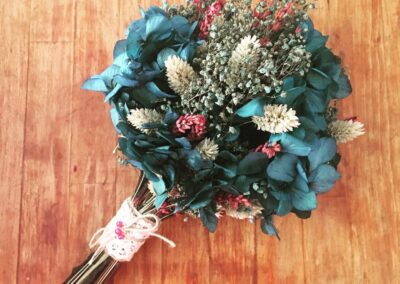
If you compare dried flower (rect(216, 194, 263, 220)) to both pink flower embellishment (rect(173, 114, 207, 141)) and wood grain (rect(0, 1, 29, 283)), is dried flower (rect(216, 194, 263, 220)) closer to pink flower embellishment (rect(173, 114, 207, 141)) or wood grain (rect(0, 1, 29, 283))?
pink flower embellishment (rect(173, 114, 207, 141))

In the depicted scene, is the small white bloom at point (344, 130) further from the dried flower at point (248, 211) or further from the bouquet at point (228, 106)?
the dried flower at point (248, 211)

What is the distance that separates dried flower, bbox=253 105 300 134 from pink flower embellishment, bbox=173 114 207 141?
82 mm

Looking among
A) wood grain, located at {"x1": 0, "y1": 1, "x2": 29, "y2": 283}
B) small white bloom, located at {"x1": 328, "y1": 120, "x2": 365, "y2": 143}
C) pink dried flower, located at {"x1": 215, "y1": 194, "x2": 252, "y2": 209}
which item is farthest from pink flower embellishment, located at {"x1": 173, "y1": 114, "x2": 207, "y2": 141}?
wood grain, located at {"x1": 0, "y1": 1, "x2": 29, "y2": 283}

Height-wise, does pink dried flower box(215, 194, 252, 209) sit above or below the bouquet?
below

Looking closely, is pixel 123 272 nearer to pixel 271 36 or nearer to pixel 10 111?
pixel 10 111

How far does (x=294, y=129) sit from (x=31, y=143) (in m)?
0.58

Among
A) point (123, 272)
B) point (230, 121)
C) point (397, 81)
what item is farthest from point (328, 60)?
point (123, 272)

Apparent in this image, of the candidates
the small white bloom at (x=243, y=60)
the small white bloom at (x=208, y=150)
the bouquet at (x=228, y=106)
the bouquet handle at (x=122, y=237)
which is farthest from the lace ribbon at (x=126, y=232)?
the small white bloom at (x=243, y=60)

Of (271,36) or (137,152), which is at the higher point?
(271,36)

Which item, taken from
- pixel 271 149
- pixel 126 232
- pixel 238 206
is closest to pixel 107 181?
pixel 126 232

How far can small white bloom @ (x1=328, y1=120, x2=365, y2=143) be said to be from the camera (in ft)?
2.68

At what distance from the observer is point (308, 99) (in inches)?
30.0

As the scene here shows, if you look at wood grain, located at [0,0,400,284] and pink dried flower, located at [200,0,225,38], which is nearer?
pink dried flower, located at [200,0,225,38]

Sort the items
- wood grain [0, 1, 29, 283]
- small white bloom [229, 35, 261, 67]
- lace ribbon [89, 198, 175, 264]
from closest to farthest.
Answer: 1. small white bloom [229, 35, 261, 67]
2. lace ribbon [89, 198, 175, 264]
3. wood grain [0, 1, 29, 283]
